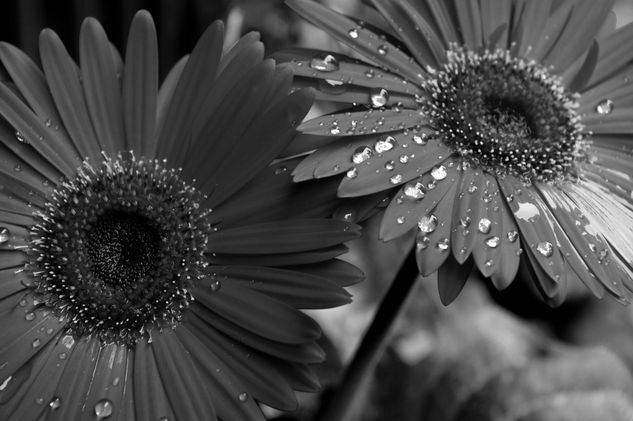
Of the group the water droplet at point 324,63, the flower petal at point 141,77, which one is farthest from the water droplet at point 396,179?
the flower petal at point 141,77

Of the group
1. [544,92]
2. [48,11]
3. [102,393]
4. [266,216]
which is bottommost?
[102,393]

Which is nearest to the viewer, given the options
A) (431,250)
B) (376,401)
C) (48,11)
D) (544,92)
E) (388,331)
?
(431,250)

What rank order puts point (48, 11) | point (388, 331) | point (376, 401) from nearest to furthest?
point (388, 331) < point (376, 401) < point (48, 11)

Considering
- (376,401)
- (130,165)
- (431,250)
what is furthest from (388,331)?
(376,401)

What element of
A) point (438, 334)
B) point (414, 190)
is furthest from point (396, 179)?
point (438, 334)

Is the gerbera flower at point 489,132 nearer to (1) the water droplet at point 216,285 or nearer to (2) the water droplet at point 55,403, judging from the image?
(1) the water droplet at point 216,285

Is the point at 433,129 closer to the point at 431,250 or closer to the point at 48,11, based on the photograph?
the point at 431,250
